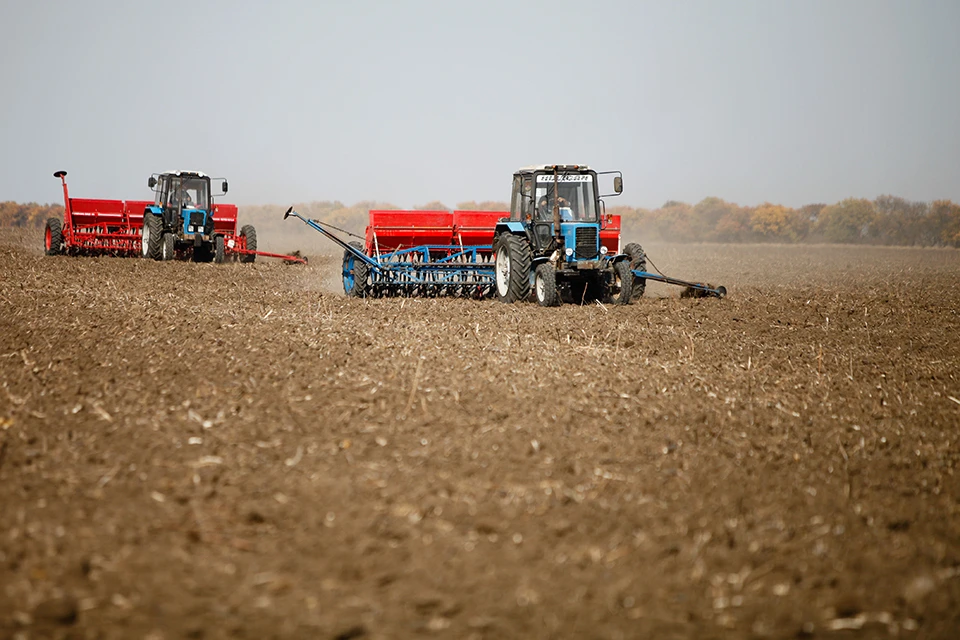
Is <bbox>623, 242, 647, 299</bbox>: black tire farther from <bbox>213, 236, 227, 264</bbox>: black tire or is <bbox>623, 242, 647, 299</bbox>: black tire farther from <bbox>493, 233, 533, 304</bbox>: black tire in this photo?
<bbox>213, 236, 227, 264</bbox>: black tire

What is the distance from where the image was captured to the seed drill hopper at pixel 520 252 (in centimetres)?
1366

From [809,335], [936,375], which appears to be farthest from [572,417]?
[809,335]

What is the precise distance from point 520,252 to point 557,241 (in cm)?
59

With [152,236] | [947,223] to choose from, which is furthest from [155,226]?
[947,223]

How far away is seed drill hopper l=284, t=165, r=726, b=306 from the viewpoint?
13664 mm

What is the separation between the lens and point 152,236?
21062mm

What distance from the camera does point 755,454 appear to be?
562 cm

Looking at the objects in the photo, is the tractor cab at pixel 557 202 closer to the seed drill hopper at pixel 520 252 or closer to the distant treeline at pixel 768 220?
the seed drill hopper at pixel 520 252

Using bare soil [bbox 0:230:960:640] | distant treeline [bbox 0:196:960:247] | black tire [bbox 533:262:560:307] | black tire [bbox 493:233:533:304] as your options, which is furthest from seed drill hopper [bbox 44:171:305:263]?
distant treeline [bbox 0:196:960:247]

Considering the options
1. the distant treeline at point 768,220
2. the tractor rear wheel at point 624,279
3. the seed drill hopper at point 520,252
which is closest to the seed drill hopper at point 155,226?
the seed drill hopper at point 520,252

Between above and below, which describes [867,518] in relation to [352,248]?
below

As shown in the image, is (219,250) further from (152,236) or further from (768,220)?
(768,220)

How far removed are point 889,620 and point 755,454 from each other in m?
2.07

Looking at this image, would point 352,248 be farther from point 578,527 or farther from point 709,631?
point 709,631
